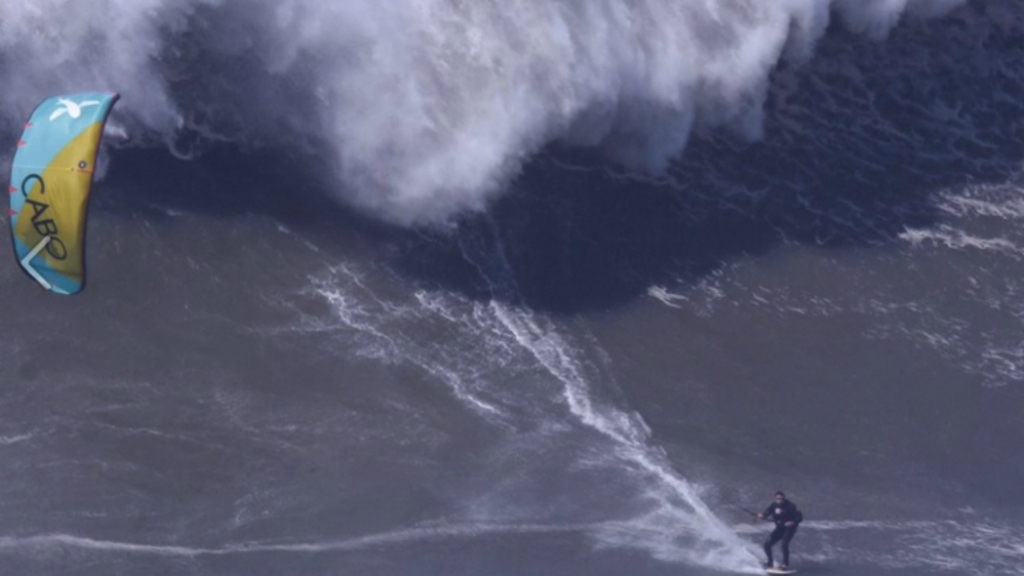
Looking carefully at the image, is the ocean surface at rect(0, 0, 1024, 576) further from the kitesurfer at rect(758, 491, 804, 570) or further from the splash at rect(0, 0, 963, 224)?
the kitesurfer at rect(758, 491, 804, 570)

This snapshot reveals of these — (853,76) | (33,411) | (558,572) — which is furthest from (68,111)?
(853,76)

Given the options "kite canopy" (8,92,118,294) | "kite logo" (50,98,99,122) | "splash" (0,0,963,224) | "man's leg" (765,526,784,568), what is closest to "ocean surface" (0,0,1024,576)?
"splash" (0,0,963,224)

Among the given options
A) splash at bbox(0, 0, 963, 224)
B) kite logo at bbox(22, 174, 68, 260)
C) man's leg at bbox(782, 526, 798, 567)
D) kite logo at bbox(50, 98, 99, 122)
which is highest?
splash at bbox(0, 0, 963, 224)

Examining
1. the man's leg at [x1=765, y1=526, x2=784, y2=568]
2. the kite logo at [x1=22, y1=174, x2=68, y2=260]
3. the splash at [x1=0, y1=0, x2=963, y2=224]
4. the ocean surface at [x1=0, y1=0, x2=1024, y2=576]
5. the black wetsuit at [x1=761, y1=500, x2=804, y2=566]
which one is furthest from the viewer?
the splash at [x1=0, y1=0, x2=963, y2=224]

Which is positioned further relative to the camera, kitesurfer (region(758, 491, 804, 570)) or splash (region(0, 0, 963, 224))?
splash (region(0, 0, 963, 224))

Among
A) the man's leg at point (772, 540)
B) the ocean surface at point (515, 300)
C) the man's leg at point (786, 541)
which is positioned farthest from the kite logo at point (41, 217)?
the man's leg at point (786, 541)

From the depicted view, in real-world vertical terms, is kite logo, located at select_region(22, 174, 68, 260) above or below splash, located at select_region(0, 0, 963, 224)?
below

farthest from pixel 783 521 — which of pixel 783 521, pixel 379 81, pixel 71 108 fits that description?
pixel 71 108

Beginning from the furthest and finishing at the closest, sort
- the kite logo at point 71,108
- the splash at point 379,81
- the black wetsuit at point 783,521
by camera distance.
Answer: the splash at point 379,81, the black wetsuit at point 783,521, the kite logo at point 71,108

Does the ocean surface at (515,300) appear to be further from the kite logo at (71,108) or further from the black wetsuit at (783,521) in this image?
the kite logo at (71,108)
